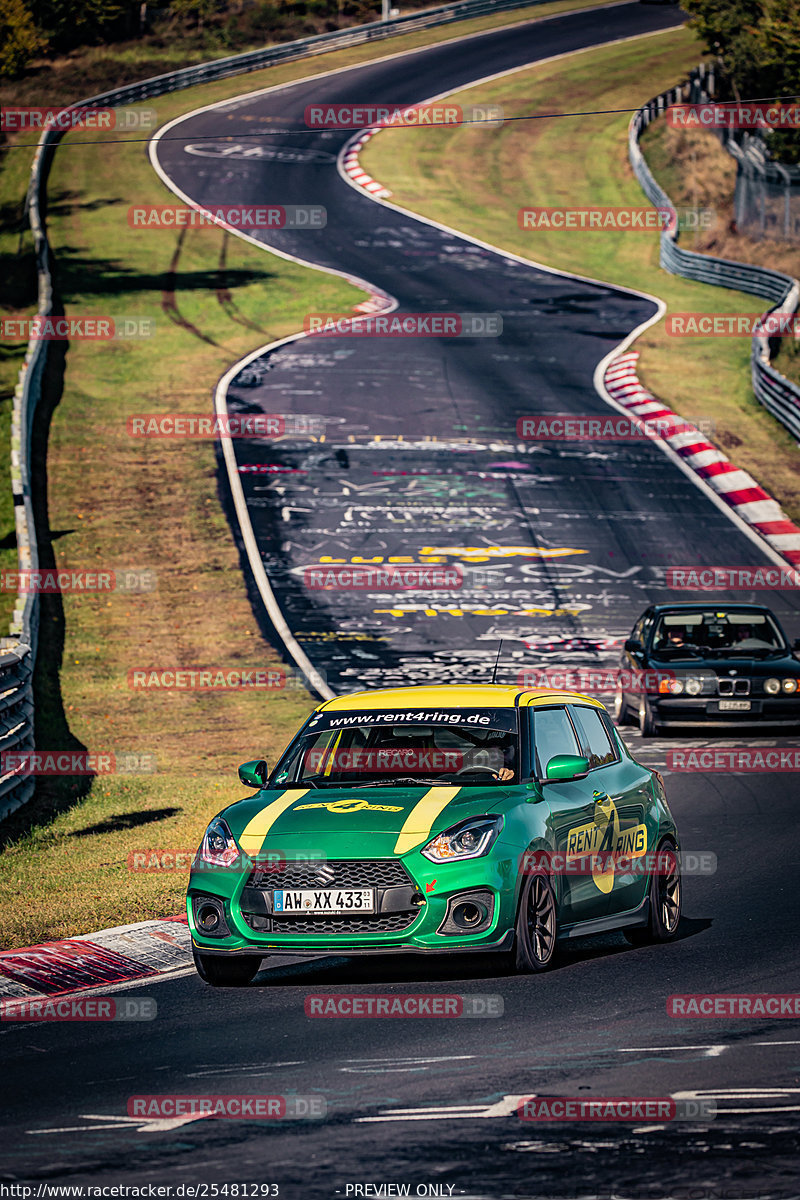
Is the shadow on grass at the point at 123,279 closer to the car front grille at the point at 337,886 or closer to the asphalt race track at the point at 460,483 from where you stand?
the asphalt race track at the point at 460,483

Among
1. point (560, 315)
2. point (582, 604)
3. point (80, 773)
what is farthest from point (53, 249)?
point (80, 773)

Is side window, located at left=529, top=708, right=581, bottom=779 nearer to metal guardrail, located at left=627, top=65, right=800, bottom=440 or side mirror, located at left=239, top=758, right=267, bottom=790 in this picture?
side mirror, located at left=239, top=758, right=267, bottom=790

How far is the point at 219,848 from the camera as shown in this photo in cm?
866

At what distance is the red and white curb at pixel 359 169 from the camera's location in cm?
5897

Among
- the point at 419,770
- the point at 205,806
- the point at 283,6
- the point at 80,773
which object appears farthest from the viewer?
the point at 283,6

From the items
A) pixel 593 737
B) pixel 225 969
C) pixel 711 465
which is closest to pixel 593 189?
pixel 711 465

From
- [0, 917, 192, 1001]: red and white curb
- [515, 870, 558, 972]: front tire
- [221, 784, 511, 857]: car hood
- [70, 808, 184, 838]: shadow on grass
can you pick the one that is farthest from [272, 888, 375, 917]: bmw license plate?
[70, 808, 184, 838]: shadow on grass

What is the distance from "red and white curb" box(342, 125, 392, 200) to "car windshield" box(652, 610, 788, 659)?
41.1 metres

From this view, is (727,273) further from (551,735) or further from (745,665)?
(551,735)

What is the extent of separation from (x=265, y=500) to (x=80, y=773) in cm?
1419

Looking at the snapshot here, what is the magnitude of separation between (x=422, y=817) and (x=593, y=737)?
6.29ft

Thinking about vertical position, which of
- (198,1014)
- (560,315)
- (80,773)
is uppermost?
(198,1014)

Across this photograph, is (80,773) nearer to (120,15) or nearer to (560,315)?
(560,315)

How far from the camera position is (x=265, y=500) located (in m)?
30.8
